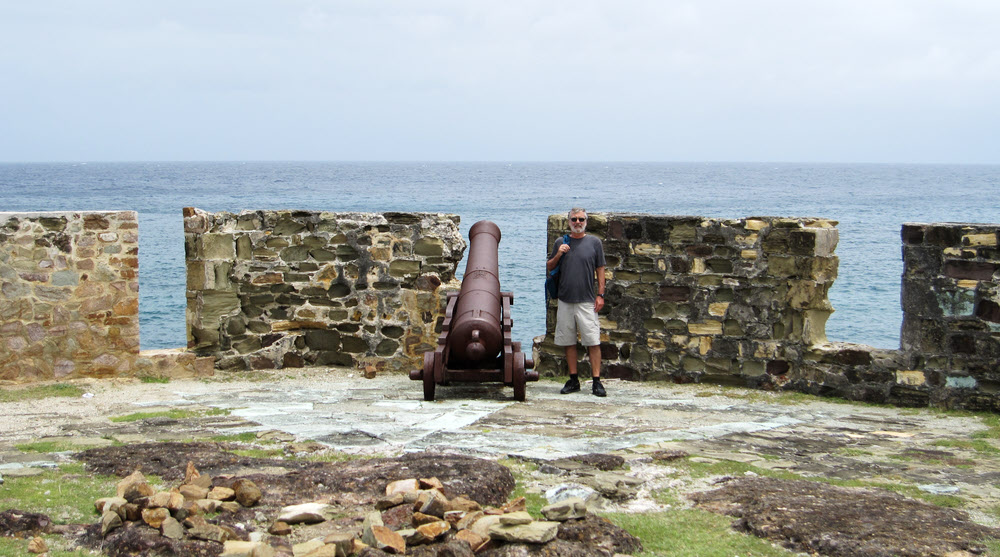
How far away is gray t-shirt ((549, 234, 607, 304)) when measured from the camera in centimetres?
783

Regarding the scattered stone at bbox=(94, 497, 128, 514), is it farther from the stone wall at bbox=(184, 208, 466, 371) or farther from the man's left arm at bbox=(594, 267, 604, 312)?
the stone wall at bbox=(184, 208, 466, 371)

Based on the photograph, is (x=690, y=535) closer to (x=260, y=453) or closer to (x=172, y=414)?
(x=260, y=453)

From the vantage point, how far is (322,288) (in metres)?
9.16

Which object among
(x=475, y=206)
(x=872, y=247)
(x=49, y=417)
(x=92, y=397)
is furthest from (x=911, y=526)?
(x=475, y=206)

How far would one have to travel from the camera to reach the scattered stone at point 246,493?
4098 mm

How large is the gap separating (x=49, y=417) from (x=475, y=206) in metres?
57.5

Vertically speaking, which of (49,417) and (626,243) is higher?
(626,243)

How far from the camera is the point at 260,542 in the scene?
3574mm

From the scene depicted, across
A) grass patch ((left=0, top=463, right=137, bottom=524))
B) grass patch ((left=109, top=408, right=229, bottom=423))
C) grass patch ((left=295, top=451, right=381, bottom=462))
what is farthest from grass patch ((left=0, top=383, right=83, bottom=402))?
grass patch ((left=295, top=451, right=381, bottom=462))

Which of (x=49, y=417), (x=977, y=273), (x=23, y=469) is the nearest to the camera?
(x=23, y=469)

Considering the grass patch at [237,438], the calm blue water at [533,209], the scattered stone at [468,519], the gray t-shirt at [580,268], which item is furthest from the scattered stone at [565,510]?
the calm blue water at [533,209]

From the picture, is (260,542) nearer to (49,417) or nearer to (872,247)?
(49,417)

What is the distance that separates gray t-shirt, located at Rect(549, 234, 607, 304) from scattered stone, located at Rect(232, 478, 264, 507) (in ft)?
13.5

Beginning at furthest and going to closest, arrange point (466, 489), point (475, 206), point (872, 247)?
point (475, 206)
point (872, 247)
point (466, 489)
